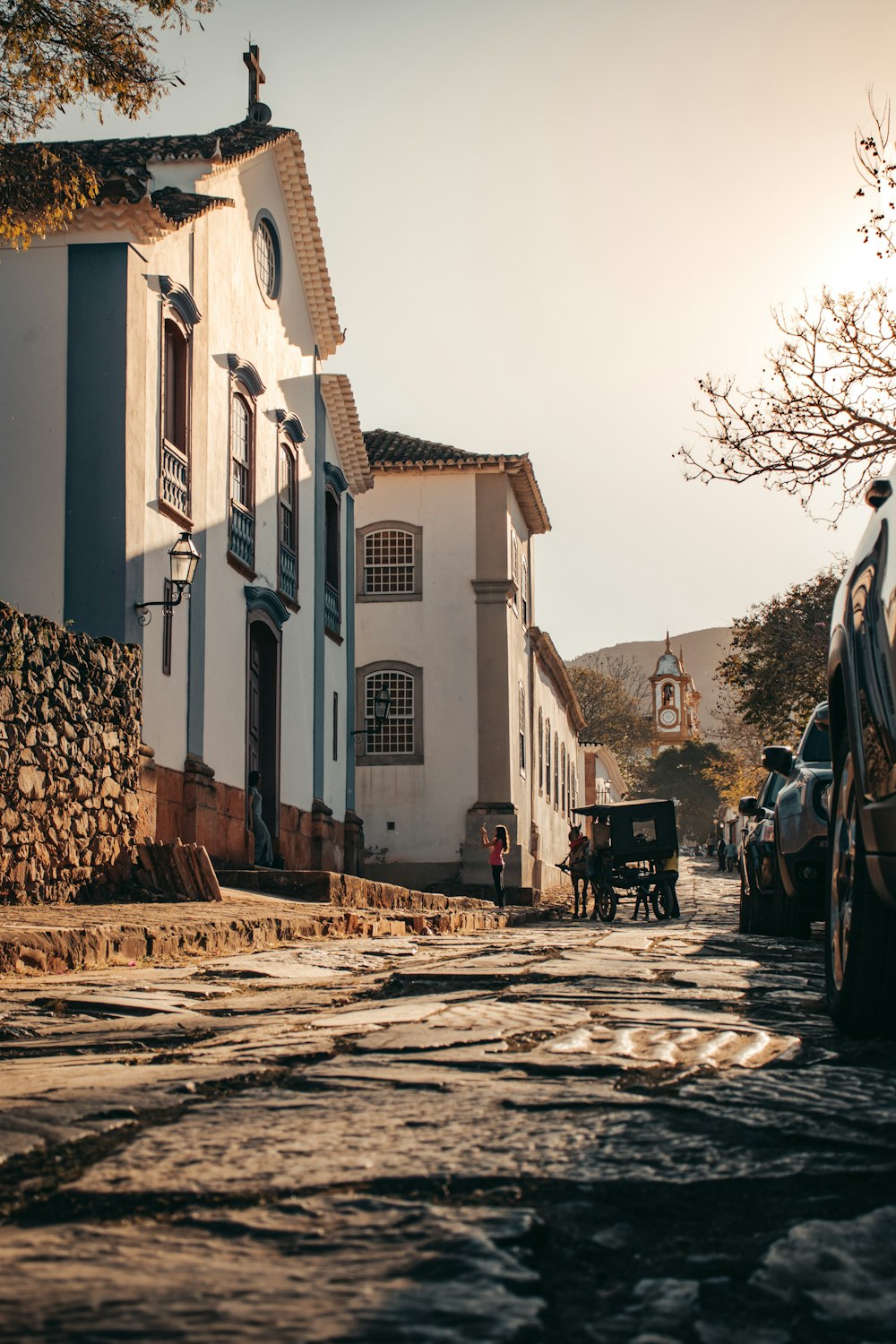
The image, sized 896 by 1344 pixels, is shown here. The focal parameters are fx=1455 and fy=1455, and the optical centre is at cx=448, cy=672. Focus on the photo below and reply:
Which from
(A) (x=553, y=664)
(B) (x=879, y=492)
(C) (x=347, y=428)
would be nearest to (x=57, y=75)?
(B) (x=879, y=492)

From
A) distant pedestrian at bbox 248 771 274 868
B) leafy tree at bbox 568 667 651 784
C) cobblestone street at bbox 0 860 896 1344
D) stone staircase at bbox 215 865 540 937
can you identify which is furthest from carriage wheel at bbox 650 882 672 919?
leafy tree at bbox 568 667 651 784

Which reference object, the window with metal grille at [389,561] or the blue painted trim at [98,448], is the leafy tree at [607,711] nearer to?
the window with metal grille at [389,561]

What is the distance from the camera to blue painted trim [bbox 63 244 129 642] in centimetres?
1541

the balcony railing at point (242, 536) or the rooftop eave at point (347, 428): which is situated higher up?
the rooftop eave at point (347, 428)

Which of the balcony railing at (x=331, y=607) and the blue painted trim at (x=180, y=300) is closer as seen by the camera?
the blue painted trim at (x=180, y=300)

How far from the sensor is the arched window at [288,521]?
2230cm

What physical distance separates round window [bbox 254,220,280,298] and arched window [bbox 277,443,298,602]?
2.37 meters

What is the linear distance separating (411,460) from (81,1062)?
3016 cm

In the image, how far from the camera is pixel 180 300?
17500 mm

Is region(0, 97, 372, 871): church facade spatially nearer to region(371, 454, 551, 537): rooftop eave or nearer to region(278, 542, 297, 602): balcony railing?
region(278, 542, 297, 602): balcony railing

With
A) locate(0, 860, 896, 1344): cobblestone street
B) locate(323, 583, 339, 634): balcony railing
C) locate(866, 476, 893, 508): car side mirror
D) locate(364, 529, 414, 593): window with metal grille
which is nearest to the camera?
locate(0, 860, 896, 1344): cobblestone street

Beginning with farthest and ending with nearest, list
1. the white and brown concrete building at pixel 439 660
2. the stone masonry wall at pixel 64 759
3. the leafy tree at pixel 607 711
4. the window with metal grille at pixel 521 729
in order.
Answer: the leafy tree at pixel 607 711, the window with metal grille at pixel 521 729, the white and brown concrete building at pixel 439 660, the stone masonry wall at pixel 64 759

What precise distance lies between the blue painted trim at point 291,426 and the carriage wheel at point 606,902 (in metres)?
8.65

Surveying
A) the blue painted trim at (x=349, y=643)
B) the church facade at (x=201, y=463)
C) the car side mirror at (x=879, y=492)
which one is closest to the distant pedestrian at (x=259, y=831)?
the church facade at (x=201, y=463)
